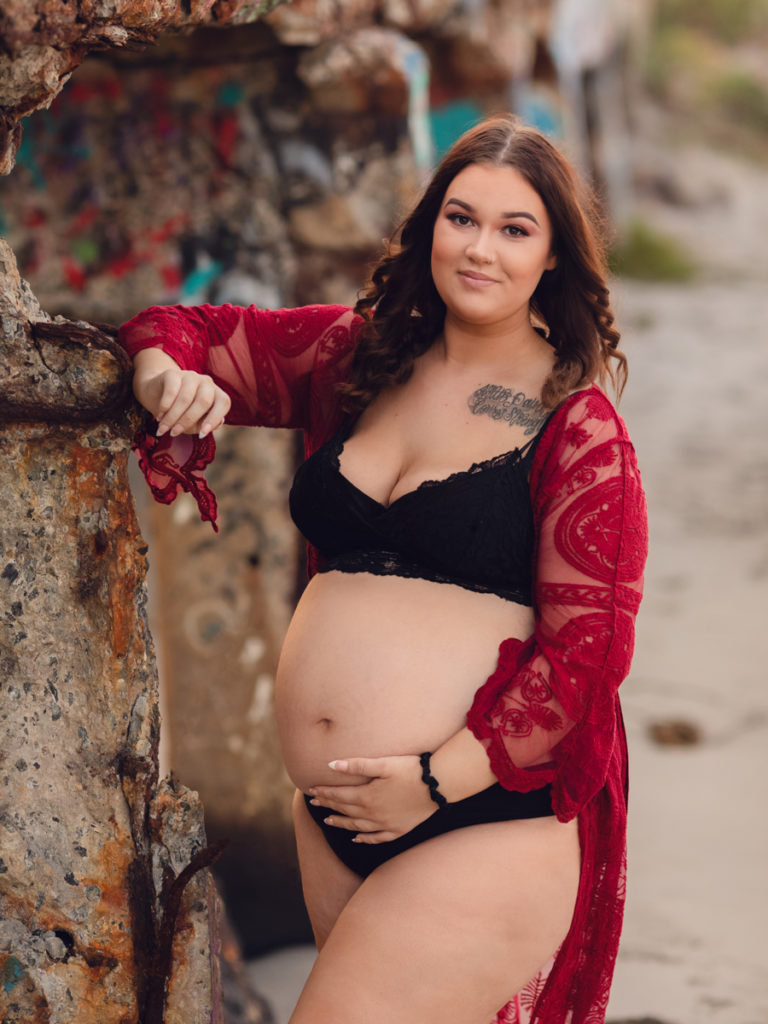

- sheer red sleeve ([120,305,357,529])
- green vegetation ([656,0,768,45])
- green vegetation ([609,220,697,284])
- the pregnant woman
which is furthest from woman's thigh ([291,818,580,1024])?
green vegetation ([656,0,768,45])

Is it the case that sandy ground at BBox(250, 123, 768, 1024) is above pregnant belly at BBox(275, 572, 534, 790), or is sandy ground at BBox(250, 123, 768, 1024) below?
below

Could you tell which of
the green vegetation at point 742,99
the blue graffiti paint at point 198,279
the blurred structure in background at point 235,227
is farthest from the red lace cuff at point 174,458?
the green vegetation at point 742,99

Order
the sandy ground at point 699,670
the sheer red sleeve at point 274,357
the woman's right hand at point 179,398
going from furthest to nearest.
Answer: the sandy ground at point 699,670
the sheer red sleeve at point 274,357
the woman's right hand at point 179,398

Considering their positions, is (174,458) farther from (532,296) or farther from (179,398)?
(532,296)

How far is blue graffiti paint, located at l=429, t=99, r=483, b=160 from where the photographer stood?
516 centimetres

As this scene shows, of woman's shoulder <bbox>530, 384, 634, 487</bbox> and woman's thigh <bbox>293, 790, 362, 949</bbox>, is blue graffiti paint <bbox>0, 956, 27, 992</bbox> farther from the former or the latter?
woman's shoulder <bbox>530, 384, 634, 487</bbox>

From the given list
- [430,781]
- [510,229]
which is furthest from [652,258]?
[430,781]

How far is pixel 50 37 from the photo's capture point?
5.56ft

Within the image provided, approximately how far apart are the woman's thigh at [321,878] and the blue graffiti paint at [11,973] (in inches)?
19.9

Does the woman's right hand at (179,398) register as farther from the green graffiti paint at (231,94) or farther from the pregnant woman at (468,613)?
the green graffiti paint at (231,94)

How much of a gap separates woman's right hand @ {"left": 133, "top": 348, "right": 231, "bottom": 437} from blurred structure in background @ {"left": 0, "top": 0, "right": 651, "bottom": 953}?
5.06ft

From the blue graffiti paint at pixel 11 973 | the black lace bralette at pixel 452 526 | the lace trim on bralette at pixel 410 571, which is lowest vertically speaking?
the blue graffiti paint at pixel 11 973

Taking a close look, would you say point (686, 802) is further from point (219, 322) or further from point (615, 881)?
point (219, 322)

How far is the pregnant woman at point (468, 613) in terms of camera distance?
1.95 meters
